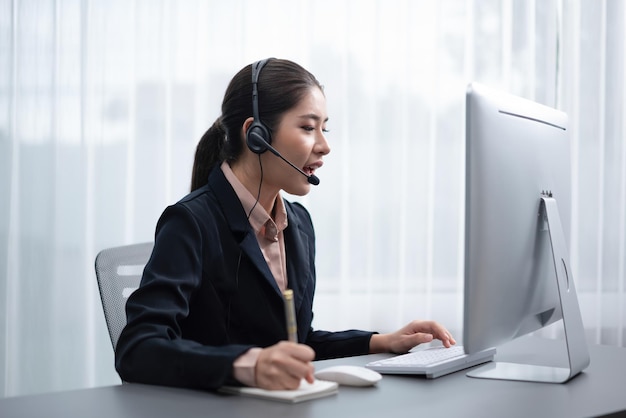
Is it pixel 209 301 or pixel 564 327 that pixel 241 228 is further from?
pixel 564 327

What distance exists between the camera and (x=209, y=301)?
1.43m

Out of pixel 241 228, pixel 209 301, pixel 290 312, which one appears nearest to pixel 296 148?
pixel 241 228

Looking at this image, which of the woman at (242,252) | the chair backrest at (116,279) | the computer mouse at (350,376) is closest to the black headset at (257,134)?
the woman at (242,252)

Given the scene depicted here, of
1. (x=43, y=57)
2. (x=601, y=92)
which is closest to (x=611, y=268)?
(x=601, y=92)

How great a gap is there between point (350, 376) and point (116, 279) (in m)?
0.70

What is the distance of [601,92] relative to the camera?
306 cm

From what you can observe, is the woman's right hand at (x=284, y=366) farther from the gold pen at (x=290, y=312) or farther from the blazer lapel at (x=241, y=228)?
the blazer lapel at (x=241, y=228)

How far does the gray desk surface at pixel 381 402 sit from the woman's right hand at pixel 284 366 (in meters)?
0.03

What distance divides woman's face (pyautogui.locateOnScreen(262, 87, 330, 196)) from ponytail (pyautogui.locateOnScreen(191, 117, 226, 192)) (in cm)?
17

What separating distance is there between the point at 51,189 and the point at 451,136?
1563 mm

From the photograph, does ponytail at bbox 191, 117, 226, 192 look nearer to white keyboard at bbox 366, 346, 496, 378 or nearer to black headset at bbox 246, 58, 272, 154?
black headset at bbox 246, 58, 272, 154

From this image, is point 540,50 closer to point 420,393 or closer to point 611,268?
point 611,268

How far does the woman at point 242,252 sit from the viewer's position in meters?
1.23

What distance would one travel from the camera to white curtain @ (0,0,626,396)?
8.91 feet
